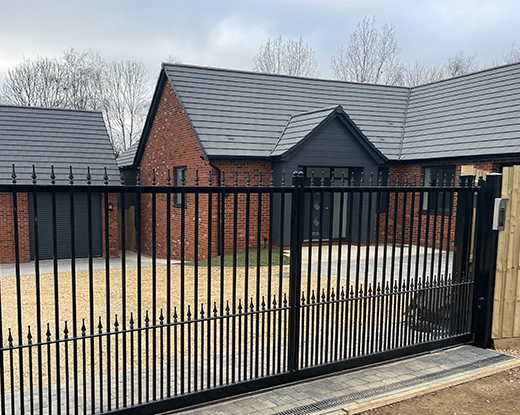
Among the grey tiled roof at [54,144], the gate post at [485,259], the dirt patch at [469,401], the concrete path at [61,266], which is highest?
the grey tiled roof at [54,144]

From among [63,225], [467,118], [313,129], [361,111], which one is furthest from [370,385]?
[361,111]

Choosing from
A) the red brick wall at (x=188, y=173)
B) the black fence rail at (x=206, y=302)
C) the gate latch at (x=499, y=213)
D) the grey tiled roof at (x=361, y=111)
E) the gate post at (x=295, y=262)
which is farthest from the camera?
the grey tiled roof at (x=361, y=111)

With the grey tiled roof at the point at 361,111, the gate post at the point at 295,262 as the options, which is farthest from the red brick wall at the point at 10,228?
the gate post at the point at 295,262

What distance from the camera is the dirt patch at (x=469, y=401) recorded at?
3946 millimetres

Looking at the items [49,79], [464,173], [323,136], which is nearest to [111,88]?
[49,79]

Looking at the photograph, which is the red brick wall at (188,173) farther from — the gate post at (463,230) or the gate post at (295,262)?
the gate post at (295,262)

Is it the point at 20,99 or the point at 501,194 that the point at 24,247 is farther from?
the point at 20,99

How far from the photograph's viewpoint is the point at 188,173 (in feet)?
46.3

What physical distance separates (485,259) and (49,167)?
1300 centimetres

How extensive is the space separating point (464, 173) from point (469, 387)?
8.41 feet

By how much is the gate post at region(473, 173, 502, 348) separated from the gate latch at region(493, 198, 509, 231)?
1.7 inches

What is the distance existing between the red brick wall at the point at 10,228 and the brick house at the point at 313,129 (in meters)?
4.12

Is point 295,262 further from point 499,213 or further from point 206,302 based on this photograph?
point 206,302

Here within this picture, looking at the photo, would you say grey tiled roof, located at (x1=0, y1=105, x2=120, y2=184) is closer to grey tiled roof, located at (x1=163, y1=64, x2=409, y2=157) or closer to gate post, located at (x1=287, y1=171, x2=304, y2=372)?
grey tiled roof, located at (x1=163, y1=64, x2=409, y2=157)
